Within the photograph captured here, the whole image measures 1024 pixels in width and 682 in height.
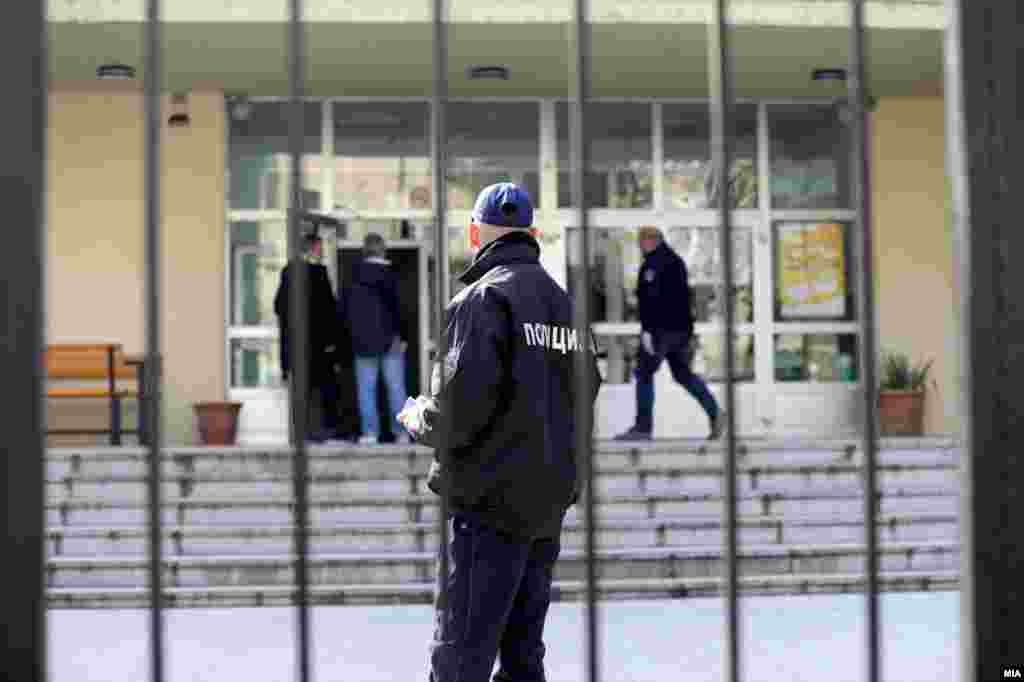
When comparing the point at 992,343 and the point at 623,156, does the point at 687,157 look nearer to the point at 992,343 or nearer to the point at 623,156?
the point at 623,156

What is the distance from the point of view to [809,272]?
15438 millimetres

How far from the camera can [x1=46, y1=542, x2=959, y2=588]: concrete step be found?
8.83 m

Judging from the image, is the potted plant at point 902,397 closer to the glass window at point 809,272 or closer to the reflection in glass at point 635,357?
the glass window at point 809,272

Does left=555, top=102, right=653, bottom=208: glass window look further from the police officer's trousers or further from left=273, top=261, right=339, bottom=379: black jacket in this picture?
the police officer's trousers

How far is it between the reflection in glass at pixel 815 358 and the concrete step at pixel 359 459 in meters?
3.65

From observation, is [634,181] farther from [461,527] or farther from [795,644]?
[461,527]

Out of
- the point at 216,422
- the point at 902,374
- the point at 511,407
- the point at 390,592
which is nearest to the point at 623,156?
the point at 902,374

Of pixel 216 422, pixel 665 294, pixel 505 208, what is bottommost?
pixel 216 422

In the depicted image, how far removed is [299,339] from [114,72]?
12834 millimetres

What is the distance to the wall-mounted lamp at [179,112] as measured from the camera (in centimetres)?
1494

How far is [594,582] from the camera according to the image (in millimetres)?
1969

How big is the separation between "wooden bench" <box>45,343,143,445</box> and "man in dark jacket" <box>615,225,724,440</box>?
4834mm

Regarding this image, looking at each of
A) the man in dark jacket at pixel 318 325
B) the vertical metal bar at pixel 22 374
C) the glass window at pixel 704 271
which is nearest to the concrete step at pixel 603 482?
the man in dark jacket at pixel 318 325

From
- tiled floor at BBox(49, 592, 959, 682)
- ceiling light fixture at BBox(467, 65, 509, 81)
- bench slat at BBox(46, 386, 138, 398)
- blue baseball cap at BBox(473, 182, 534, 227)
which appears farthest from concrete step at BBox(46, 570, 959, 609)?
ceiling light fixture at BBox(467, 65, 509, 81)
